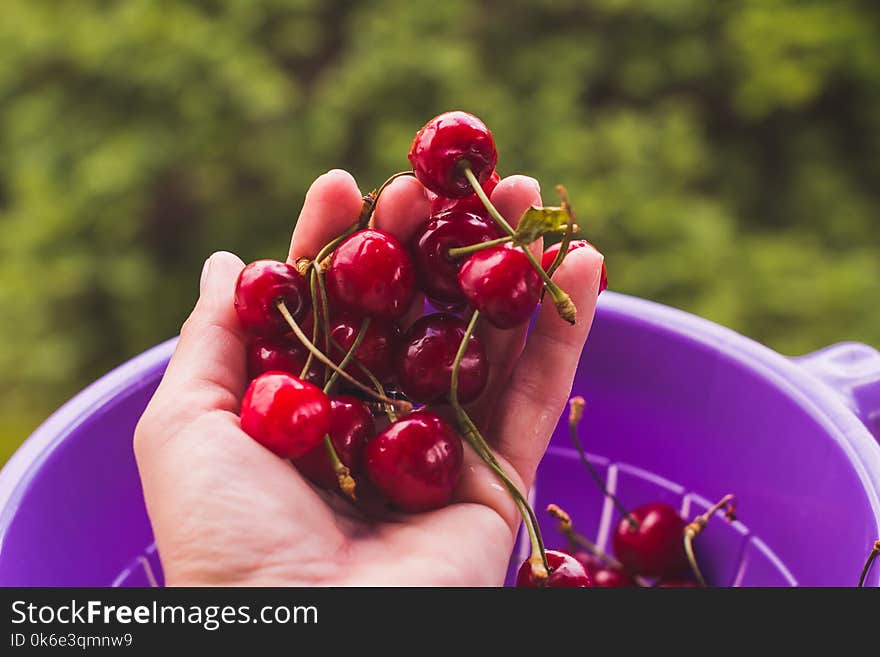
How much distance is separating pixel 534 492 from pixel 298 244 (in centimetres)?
53

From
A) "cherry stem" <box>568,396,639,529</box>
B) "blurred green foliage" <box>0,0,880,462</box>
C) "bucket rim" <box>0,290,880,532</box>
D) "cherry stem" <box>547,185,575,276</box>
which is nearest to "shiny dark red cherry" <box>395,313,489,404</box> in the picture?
"cherry stem" <box>547,185,575,276</box>

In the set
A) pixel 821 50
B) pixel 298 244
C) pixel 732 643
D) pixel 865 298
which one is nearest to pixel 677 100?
pixel 821 50

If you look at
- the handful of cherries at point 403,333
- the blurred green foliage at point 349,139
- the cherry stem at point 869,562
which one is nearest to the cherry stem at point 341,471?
the handful of cherries at point 403,333

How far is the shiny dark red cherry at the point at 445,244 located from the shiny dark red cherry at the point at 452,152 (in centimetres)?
3

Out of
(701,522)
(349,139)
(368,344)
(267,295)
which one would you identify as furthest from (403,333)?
(349,139)

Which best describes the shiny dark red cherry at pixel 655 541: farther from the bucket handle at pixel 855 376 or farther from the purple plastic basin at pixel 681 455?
the bucket handle at pixel 855 376

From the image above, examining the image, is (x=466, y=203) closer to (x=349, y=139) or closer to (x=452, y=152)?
(x=452, y=152)

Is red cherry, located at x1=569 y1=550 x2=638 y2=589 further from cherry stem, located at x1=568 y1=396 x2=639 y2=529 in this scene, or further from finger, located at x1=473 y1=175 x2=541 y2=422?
finger, located at x1=473 y1=175 x2=541 y2=422

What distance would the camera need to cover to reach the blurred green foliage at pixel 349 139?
2.00 meters

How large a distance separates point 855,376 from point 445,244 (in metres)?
0.52

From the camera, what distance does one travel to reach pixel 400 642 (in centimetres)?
77

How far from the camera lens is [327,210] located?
0.98 meters

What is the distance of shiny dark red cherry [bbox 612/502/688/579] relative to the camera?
3.89ft

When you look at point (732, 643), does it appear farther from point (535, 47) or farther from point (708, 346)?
point (535, 47)
